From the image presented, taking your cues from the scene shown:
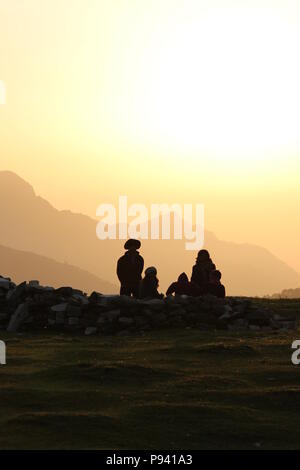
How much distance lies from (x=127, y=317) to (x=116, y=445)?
14905 millimetres

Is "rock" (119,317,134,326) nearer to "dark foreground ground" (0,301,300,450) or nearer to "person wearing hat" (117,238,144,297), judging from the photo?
"person wearing hat" (117,238,144,297)

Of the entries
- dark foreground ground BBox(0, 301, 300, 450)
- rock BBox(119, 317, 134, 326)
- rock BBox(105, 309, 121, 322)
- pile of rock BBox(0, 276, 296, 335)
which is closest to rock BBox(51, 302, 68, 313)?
pile of rock BBox(0, 276, 296, 335)

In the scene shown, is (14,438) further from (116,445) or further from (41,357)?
(41,357)

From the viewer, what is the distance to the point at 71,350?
21562mm

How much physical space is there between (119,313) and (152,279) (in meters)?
2.41

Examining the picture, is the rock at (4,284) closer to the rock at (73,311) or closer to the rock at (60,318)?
the rock at (60,318)

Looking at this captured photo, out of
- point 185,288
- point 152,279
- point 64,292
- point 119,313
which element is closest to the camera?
point 119,313

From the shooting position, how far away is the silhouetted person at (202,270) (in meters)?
29.7

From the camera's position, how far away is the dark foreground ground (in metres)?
12.4

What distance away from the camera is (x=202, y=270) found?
30000 millimetres

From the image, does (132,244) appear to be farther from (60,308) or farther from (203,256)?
(60,308)

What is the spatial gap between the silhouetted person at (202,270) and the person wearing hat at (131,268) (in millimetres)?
2105

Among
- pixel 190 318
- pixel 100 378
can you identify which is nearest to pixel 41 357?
pixel 100 378

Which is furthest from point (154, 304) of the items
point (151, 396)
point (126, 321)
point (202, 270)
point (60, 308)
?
point (151, 396)
